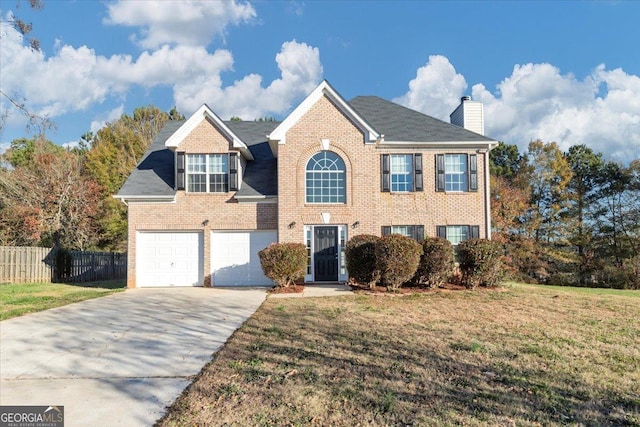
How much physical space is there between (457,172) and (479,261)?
13.6 feet

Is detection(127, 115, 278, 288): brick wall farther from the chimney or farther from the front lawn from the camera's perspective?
the chimney

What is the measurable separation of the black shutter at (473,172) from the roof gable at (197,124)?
8.57 meters

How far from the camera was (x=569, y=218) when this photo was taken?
2948cm

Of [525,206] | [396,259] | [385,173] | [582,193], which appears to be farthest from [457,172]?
[582,193]

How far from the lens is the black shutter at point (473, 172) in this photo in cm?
1628

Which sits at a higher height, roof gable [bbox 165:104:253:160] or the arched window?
roof gable [bbox 165:104:253:160]

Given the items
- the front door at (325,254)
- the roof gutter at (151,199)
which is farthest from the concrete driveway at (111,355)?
the roof gutter at (151,199)

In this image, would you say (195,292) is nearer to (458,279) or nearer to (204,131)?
(204,131)

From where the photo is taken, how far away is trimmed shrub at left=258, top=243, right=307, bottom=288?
13.5m

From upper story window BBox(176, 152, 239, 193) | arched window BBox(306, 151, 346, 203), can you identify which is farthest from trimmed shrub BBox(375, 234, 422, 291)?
upper story window BBox(176, 152, 239, 193)

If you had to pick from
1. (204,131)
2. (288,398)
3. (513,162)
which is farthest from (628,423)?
(513,162)

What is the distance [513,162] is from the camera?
109 feet

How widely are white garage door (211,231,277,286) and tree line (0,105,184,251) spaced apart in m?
13.5

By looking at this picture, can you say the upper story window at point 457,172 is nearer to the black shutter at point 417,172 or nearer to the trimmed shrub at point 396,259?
the black shutter at point 417,172
